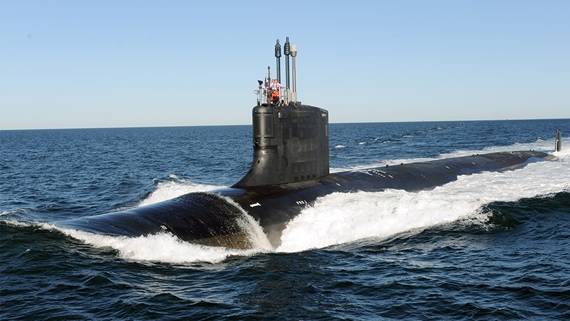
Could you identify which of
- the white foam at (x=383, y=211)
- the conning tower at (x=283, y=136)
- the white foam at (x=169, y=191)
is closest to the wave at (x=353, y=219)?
the white foam at (x=383, y=211)

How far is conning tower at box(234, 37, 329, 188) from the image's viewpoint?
71.3 feet

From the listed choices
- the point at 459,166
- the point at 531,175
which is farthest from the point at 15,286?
the point at 531,175

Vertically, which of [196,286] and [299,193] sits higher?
[299,193]

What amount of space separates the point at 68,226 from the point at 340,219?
9.08 metres

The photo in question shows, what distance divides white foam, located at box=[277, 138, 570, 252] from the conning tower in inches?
70.7

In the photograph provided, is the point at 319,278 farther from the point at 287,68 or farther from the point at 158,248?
the point at 287,68

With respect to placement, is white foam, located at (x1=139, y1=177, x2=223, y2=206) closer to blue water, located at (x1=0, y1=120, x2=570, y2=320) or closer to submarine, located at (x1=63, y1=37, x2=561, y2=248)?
submarine, located at (x1=63, y1=37, x2=561, y2=248)

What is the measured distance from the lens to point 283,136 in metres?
21.9

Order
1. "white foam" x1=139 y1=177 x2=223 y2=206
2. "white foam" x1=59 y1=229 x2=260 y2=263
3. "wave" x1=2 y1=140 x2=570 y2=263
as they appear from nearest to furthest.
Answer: "white foam" x1=59 y1=229 x2=260 y2=263 < "wave" x1=2 y1=140 x2=570 y2=263 < "white foam" x1=139 y1=177 x2=223 y2=206

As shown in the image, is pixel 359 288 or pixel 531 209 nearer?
pixel 359 288

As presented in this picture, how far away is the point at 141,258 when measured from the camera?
1564 centimetres

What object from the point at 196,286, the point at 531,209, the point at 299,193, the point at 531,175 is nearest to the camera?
the point at 196,286

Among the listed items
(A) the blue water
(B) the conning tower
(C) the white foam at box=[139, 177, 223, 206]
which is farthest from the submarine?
(C) the white foam at box=[139, 177, 223, 206]

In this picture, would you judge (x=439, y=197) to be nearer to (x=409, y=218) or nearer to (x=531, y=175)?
(x=409, y=218)
